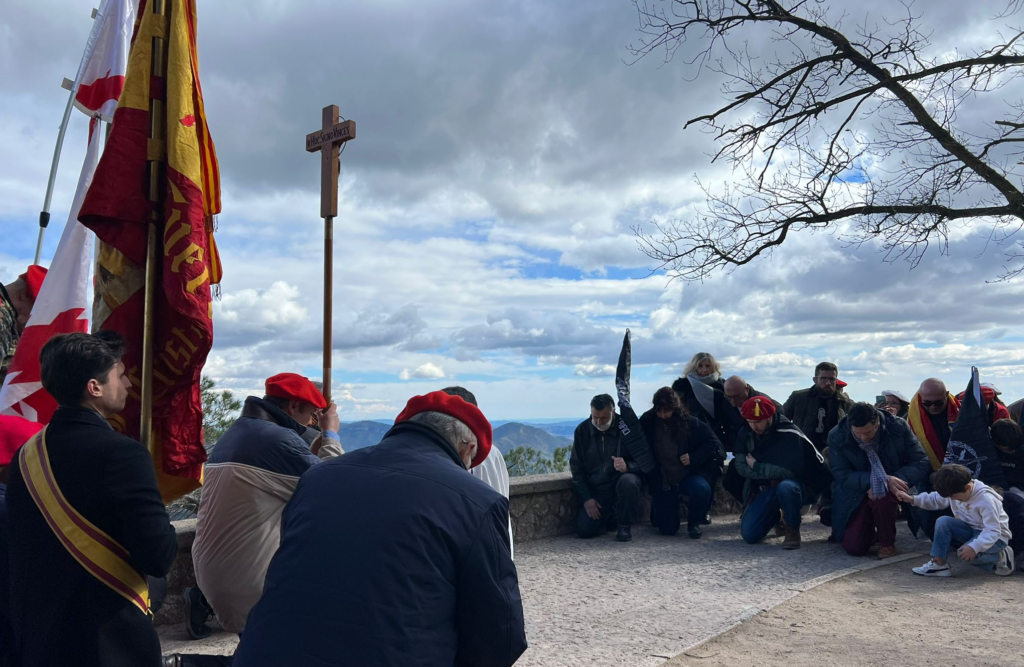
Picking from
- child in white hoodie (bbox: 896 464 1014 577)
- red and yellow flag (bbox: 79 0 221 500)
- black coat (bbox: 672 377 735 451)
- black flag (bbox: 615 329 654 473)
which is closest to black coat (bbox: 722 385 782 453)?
black coat (bbox: 672 377 735 451)

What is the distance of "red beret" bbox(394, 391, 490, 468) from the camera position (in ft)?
8.06

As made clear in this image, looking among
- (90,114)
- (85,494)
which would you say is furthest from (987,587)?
(90,114)

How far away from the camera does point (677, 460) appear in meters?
8.28

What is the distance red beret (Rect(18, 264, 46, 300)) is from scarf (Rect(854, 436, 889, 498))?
661cm

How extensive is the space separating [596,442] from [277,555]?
6.30 metres

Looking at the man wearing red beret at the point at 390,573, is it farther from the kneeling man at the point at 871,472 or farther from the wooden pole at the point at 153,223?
the kneeling man at the point at 871,472

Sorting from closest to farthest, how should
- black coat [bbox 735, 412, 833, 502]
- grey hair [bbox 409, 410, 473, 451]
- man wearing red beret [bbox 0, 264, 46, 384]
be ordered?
grey hair [bbox 409, 410, 473, 451] < man wearing red beret [bbox 0, 264, 46, 384] < black coat [bbox 735, 412, 833, 502]

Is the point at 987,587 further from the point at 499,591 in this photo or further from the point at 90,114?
the point at 90,114

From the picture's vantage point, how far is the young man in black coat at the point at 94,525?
98.3 inches

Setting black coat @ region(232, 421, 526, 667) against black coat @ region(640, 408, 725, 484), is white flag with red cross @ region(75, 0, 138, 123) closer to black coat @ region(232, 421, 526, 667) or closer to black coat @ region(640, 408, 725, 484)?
black coat @ region(232, 421, 526, 667)

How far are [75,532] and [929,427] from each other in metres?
7.71

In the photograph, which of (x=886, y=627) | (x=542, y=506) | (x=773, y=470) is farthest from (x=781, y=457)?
(x=886, y=627)

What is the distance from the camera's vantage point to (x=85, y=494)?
2.51 meters

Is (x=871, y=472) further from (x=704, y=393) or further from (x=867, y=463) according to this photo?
(x=704, y=393)
